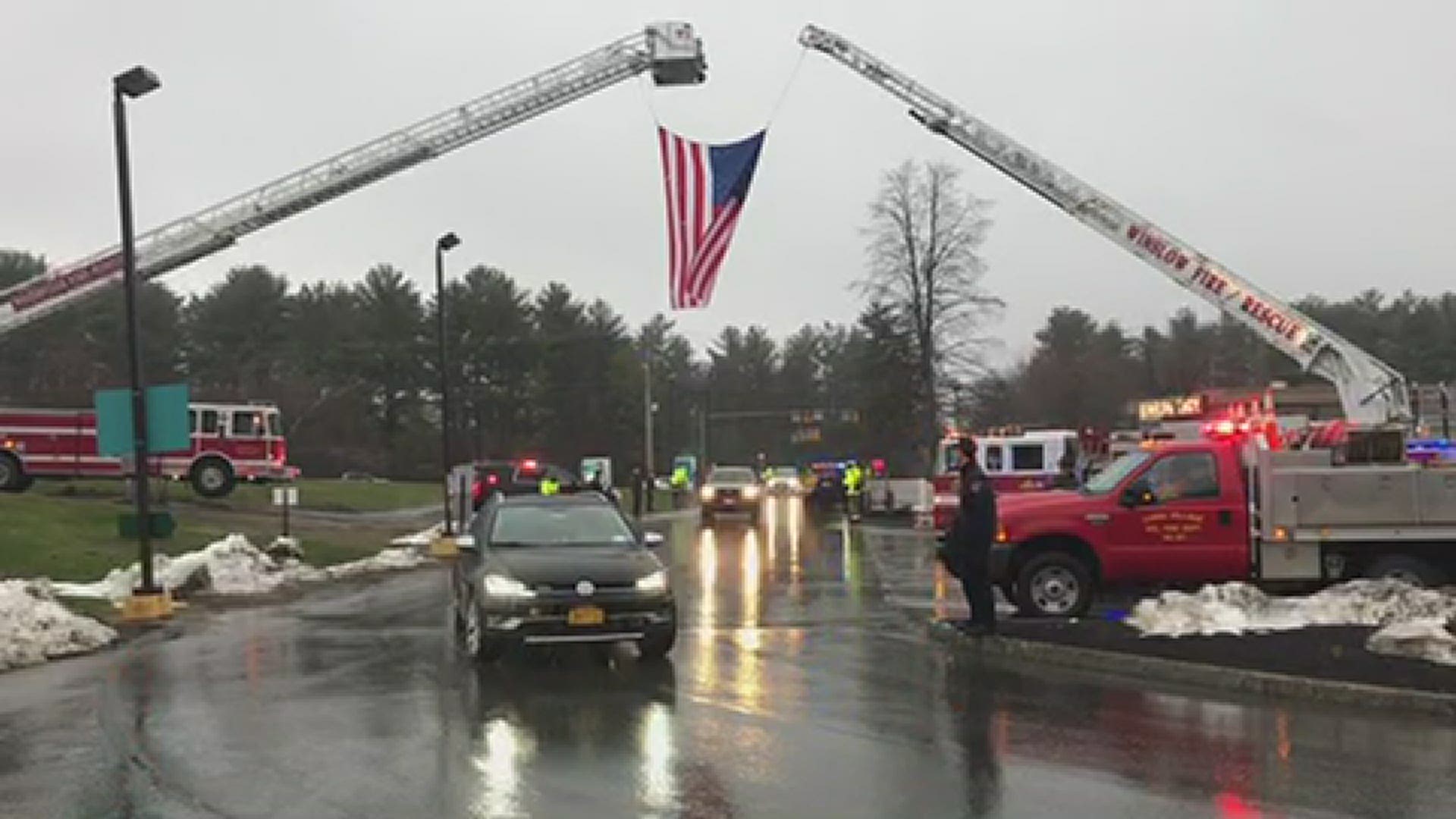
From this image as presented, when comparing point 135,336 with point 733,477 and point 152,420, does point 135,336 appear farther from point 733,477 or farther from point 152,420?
point 733,477

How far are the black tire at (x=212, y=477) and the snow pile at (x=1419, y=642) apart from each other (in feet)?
99.5

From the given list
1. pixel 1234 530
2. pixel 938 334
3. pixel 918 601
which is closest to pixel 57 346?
pixel 938 334

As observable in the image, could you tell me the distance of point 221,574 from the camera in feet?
64.2

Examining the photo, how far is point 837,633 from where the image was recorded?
44.9 ft

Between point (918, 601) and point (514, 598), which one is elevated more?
point (514, 598)

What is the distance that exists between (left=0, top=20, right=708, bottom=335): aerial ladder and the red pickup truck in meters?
24.5

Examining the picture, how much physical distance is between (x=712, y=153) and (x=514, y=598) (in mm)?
14244

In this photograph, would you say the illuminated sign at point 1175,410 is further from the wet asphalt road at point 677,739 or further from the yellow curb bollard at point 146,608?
the yellow curb bollard at point 146,608

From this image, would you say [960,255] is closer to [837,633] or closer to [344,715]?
[837,633]

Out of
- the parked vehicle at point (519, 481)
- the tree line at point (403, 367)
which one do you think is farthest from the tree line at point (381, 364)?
the parked vehicle at point (519, 481)

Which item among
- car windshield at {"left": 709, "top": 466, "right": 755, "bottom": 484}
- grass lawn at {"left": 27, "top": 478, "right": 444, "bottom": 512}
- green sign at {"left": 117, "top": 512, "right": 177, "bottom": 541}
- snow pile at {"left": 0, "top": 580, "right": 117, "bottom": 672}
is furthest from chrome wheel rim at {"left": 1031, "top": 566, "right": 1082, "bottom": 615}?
car windshield at {"left": 709, "top": 466, "right": 755, "bottom": 484}

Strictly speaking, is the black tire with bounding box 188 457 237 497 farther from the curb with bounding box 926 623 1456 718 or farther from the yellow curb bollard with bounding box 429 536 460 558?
the curb with bounding box 926 623 1456 718

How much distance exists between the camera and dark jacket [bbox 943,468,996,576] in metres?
12.1

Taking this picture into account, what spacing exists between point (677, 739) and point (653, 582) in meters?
2.95
